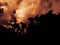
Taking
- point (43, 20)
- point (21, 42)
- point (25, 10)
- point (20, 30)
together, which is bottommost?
point (21, 42)

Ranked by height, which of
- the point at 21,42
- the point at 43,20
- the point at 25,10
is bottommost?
the point at 21,42

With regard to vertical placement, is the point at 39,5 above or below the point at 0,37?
above

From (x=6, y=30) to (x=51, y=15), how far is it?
0.77 meters

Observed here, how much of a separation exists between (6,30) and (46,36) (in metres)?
0.67

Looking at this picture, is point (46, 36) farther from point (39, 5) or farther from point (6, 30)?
point (6, 30)

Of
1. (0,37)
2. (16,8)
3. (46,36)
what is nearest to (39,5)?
(16,8)

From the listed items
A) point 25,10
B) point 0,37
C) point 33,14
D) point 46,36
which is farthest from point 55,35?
point 0,37

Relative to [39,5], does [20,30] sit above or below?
below

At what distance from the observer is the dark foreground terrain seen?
212 centimetres

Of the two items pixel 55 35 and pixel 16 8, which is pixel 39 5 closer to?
pixel 16 8

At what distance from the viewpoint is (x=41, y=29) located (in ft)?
7.06

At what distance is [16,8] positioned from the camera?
2166 mm

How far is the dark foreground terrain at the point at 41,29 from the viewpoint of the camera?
212 centimetres

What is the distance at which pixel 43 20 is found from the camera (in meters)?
2.12
